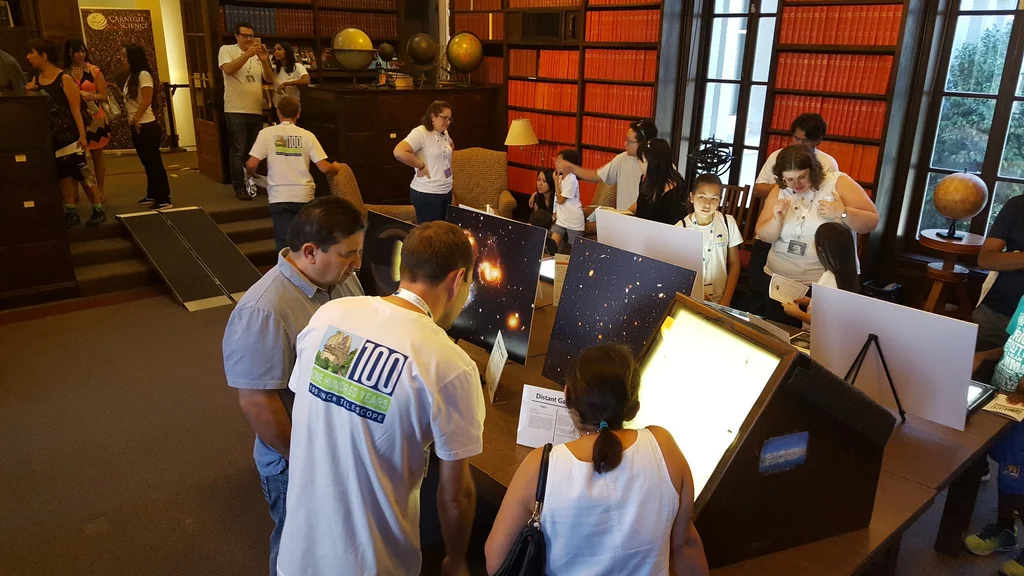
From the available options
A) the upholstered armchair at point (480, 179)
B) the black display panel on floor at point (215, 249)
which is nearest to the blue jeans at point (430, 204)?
the upholstered armchair at point (480, 179)

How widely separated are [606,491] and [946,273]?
4.13m

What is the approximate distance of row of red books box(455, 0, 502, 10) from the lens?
725 cm

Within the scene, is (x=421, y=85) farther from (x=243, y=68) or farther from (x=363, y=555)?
(x=363, y=555)

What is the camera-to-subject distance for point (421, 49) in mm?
7062

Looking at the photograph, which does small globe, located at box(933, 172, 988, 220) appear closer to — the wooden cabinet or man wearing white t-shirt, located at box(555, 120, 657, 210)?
man wearing white t-shirt, located at box(555, 120, 657, 210)

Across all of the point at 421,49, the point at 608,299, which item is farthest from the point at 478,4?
the point at 608,299

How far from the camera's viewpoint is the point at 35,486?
9.92 ft

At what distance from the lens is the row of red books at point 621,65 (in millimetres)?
5978

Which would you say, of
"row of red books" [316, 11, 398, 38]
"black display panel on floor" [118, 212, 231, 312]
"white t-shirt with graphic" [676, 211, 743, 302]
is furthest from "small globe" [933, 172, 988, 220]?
"row of red books" [316, 11, 398, 38]

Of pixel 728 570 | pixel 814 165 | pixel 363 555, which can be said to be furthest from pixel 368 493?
pixel 814 165

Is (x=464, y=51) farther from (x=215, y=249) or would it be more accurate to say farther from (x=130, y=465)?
(x=130, y=465)

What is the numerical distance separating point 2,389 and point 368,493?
3412mm

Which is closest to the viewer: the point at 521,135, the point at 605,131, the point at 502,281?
the point at 502,281

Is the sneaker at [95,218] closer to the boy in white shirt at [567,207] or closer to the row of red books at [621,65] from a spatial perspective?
the boy in white shirt at [567,207]
